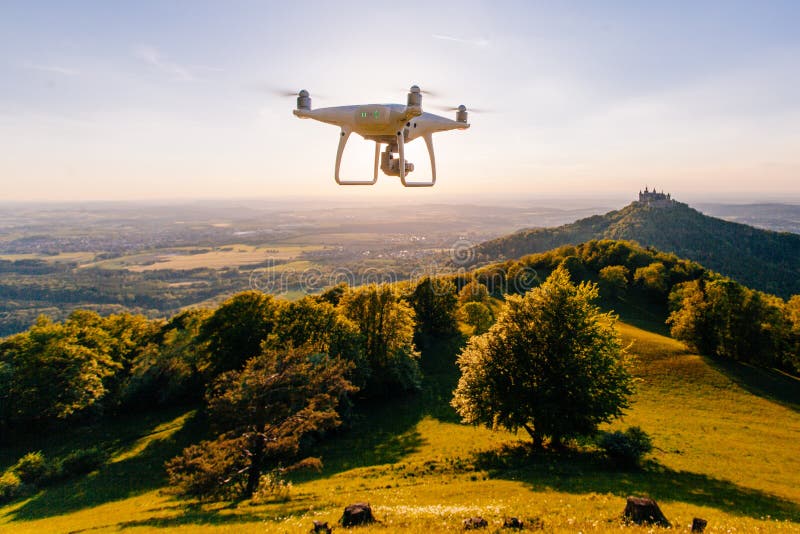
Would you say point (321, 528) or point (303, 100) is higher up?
point (303, 100)

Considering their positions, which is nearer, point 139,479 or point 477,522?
point 477,522

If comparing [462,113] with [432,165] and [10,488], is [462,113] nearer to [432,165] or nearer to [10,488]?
[432,165]

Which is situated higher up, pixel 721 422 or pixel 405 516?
pixel 405 516

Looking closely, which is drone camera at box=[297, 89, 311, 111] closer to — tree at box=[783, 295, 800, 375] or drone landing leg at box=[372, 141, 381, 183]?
drone landing leg at box=[372, 141, 381, 183]

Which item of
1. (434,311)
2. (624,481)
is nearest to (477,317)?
(434,311)

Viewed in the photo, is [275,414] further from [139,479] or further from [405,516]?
[139,479]

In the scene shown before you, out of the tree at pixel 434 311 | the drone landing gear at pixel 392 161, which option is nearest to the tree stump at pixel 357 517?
the drone landing gear at pixel 392 161

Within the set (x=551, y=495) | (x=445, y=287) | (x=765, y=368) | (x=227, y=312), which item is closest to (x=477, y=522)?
(x=551, y=495)
